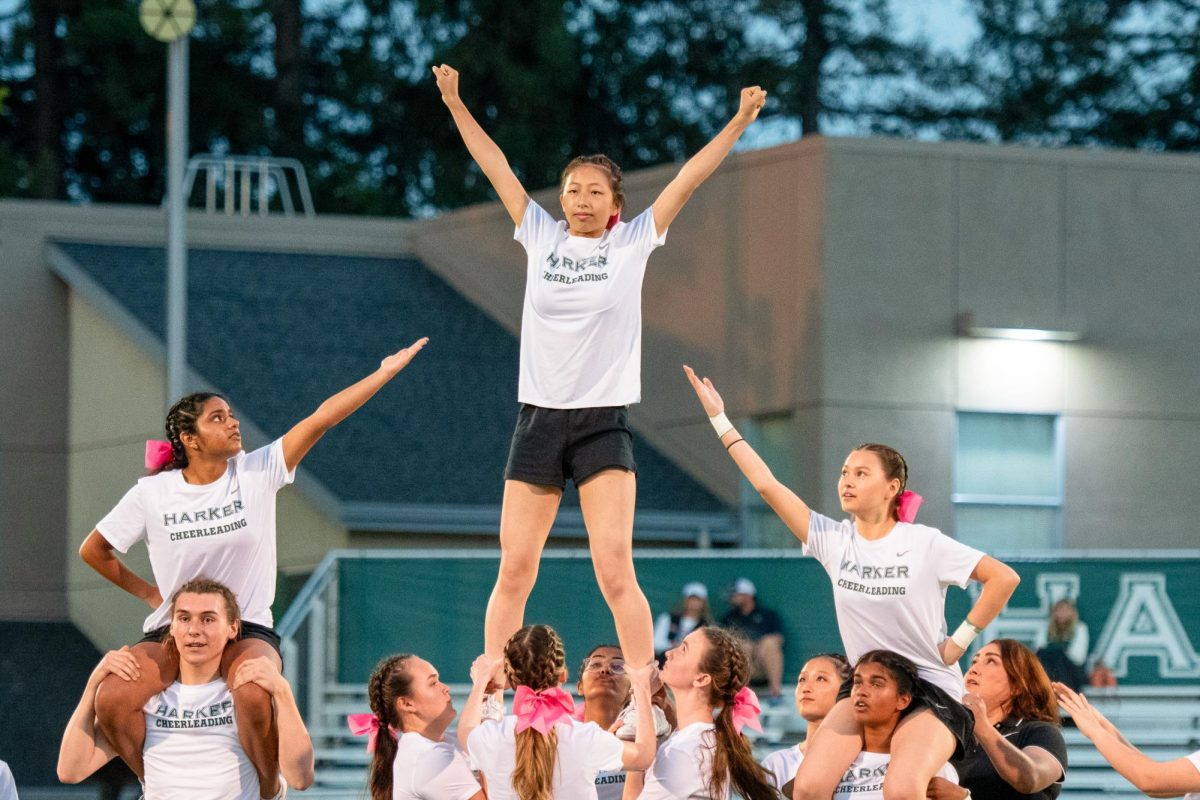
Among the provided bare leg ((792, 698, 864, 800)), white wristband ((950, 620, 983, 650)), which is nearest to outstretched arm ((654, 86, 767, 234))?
white wristband ((950, 620, 983, 650))

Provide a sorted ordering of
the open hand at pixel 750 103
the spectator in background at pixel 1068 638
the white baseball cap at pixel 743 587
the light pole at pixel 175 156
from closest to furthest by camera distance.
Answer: the open hand at pixel 750 103, the spectator in background at pixel 1068 638, the white baseball cap at pixel 743 587, the light pole at pixel 175 156

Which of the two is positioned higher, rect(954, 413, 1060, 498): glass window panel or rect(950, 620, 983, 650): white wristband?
rect(954, 413, 1060, 498): glass window panel

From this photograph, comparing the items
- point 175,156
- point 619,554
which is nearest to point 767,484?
point 619,554

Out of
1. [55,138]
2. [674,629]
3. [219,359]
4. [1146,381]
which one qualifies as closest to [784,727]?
[674,629]

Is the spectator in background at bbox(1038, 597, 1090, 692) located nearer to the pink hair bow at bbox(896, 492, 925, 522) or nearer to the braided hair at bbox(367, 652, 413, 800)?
the pink hair bow at bbox(896, 492, 925, 522)

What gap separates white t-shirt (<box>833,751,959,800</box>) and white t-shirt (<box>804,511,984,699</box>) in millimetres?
305

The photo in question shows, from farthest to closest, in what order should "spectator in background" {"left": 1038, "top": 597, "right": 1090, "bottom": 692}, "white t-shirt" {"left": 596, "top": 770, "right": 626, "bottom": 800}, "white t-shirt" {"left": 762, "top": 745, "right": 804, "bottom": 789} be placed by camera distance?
"spectator in background" {"left": 1038, "top": 597, "right": 1090, "bottom": 692} < "white t-shirt" {"left": 762, "top": 745, "right": 804, "bottom": 789} < "white t-shirt" {"left": 596, "top": 770, "right": 626, "bottom": 800}

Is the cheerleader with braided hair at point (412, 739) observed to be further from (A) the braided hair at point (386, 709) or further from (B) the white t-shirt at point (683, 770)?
(B) the white t-shirt at point (683, 770)

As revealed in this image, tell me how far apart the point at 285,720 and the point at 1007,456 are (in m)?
12.9

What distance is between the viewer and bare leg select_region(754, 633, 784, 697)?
13.8 m

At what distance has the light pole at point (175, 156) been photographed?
16078 mm

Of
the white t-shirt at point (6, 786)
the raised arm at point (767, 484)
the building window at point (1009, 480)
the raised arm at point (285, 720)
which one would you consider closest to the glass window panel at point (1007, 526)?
the building window at point (1009, 480)

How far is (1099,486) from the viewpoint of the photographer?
19250mm

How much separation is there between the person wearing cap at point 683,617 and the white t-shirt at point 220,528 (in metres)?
6.16
